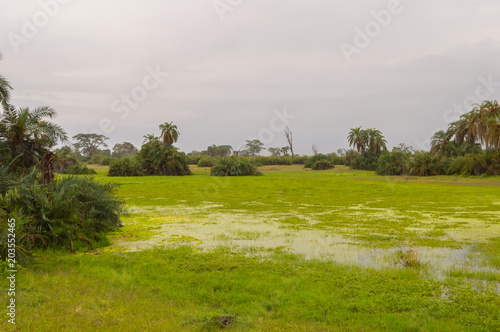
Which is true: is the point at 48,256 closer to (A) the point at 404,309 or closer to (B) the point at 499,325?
(A) the point at 404,309

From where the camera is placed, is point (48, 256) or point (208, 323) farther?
point (48, 256)

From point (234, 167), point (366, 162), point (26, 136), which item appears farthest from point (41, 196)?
point (366, 162)

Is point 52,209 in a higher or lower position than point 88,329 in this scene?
higher

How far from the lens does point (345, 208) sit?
23.1 metres

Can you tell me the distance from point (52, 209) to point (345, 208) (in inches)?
651

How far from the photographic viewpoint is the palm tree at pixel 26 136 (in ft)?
45.5

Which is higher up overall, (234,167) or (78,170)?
(234,167)

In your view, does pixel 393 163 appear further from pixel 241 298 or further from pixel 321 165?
pixel 241 298

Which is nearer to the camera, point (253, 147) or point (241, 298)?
point (241, 298)

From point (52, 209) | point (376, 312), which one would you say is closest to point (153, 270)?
point (52, 209)

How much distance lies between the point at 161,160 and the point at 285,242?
5638cm

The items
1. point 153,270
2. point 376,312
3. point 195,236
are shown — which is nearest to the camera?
point 376,312

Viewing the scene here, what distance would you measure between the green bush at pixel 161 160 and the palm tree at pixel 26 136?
5163 centimetres

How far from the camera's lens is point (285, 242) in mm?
13000
